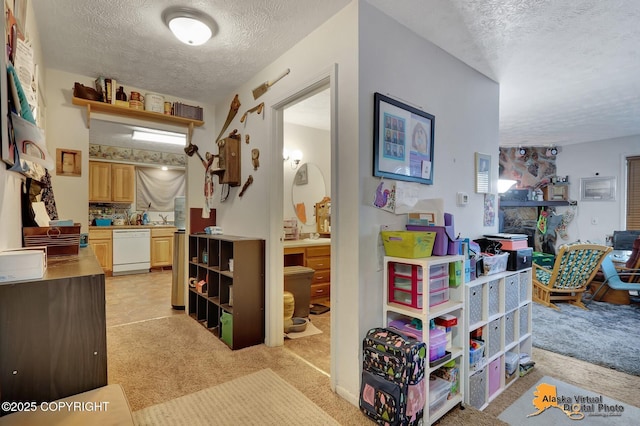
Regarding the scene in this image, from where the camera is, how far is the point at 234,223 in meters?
3.30

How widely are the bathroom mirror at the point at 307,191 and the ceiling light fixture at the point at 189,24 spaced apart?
8.53ft

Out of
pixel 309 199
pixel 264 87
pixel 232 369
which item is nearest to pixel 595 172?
pixel 309 199

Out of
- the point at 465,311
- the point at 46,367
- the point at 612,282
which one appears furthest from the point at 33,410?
the point at 612,282

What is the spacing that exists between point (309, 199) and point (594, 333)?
365 cm

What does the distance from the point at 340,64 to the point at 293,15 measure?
1.49 ft

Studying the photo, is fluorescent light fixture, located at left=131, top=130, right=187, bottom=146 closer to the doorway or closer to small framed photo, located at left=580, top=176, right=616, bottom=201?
the doorway

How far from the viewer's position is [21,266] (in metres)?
1.05

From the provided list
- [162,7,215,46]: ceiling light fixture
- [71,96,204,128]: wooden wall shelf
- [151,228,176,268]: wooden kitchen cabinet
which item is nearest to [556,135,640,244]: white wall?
[71,96,204,128]: wooden wall shelf

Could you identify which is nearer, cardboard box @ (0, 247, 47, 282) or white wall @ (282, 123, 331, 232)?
cardboard box @ (0, 247, 47, 282)

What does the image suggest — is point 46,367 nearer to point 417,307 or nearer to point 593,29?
point 417,307

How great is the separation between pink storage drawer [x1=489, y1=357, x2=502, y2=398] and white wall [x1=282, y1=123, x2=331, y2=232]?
2.93 meters

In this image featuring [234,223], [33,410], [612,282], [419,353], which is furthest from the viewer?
[612,282]

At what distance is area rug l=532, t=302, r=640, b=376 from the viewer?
276cm

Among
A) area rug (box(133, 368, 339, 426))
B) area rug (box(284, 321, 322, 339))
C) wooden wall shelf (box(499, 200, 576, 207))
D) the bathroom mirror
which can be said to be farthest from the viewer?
wooden wall shelf (box(499, 200, 576, 207))
